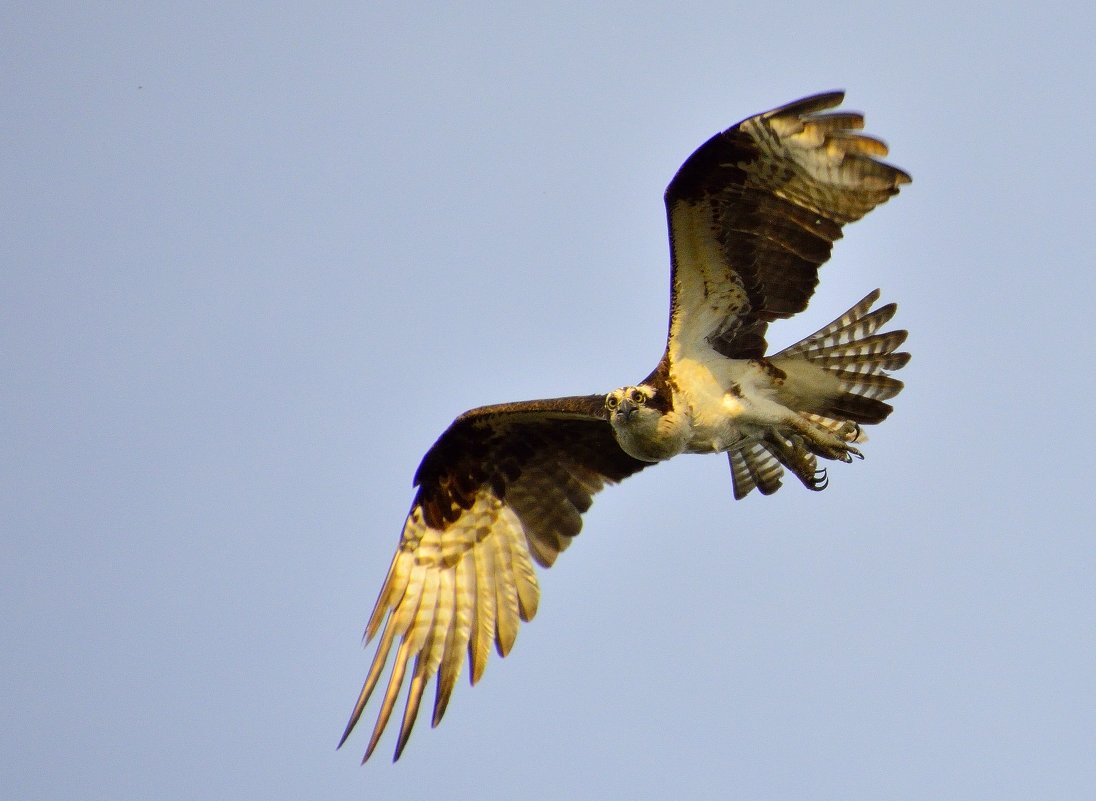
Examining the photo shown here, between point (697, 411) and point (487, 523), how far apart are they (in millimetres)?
2071

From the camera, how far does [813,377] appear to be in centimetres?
1053

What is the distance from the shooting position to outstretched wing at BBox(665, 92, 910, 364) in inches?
359

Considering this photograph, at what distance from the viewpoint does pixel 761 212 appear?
9.66 meters

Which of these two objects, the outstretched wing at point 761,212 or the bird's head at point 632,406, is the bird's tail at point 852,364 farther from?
the bird's head at point 632,406

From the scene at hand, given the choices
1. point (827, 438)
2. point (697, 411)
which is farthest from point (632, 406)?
point (827, 438)

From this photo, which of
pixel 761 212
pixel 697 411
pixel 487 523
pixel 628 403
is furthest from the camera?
pixel 487 523

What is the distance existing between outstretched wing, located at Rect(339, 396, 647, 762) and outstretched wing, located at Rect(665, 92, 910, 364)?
3.89ft

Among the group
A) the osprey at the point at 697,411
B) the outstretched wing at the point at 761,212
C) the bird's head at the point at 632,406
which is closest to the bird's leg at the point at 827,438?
the osprey at the point at 697,411

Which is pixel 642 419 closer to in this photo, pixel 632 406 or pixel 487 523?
pixel 632 406

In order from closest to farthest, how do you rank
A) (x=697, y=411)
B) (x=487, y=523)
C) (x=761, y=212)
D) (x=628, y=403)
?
(x=761, y=212) < (x=628, y=403) < (x=697, y=411) < (x=487, y=523)

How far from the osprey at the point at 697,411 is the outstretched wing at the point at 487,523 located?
0.01 metres

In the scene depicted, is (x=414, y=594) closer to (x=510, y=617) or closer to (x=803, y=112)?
(x=510, y=617)

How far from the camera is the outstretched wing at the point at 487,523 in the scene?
35.6 ft

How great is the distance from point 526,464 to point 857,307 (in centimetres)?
270
